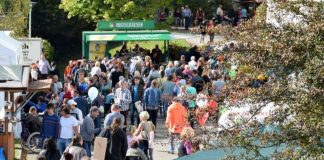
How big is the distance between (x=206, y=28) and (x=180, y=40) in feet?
102

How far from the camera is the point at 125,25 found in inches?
1474

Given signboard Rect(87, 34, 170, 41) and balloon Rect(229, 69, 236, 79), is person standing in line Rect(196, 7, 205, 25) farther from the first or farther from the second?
balloon Rect(229, 69, 236, 79)

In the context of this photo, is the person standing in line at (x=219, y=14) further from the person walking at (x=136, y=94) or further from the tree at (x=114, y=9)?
the person walking at (x=136, y=94)

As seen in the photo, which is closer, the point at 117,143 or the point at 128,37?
the point at 117,143

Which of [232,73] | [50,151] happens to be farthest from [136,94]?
[232,73]

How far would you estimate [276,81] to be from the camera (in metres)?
11.6

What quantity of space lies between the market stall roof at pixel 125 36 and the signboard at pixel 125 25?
1204mm

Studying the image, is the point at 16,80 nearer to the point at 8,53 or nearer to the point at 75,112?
the point at 75,112

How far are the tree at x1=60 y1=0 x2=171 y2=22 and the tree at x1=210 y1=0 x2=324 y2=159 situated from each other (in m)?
29.3

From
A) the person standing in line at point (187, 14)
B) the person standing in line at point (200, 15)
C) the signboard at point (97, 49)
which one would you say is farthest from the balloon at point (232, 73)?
the person standing in line at point (187, 14)

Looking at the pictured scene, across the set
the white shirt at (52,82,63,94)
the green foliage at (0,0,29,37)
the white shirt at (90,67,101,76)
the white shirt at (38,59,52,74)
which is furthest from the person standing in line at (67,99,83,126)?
the green foliage at (0,0,29,37)

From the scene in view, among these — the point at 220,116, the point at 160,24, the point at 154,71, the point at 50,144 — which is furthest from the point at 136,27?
the point at 220,116

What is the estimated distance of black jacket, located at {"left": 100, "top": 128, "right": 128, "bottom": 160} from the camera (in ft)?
62.0

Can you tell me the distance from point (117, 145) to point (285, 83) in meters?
7.79
